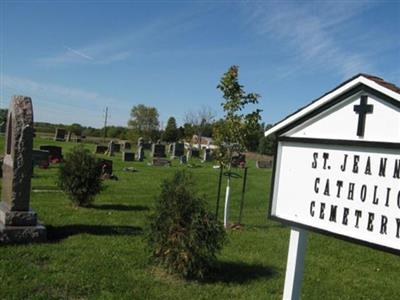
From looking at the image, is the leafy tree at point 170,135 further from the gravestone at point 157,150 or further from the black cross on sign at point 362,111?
the black cross on sign at point 362,111

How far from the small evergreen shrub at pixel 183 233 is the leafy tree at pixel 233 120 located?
15.9 ft

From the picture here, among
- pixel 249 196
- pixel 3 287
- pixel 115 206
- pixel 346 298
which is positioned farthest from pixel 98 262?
pixel 249 196

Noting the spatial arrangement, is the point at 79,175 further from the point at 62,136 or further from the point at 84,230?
the point at 62,136

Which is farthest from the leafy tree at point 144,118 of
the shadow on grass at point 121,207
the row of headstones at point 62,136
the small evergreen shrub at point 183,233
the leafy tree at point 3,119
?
the small evergreen shrub at point 183,233

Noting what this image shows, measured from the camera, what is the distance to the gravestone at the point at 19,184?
7860 millimetres

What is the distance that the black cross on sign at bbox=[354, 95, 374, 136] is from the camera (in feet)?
10.7

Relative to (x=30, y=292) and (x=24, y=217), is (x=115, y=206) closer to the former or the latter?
(x=24, y=217)

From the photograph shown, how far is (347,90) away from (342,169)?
0.58 metres

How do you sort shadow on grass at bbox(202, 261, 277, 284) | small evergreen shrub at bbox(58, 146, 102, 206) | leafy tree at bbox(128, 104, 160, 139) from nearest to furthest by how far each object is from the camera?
shadow on grass at bbox(202, 261, 277, 284) → small evergreen shrub at bbox(58, 146, 102, 206) → leafy tree at bbox(128, 104, 160, 139)

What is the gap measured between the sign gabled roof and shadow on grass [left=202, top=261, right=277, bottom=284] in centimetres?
332

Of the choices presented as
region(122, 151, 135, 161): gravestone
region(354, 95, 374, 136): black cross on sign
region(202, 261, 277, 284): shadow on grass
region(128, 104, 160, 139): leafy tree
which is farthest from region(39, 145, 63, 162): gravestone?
region(128, 104, 160, 139): leafy tree

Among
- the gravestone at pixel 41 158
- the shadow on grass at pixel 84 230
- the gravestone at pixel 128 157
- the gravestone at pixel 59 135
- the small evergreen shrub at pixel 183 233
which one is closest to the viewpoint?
the small evergreen shrub at pixel 183 233

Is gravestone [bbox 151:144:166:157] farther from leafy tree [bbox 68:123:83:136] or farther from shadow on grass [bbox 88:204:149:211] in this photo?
leafy tree [bbox 68:123:83:136]

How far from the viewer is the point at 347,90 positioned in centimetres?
342
